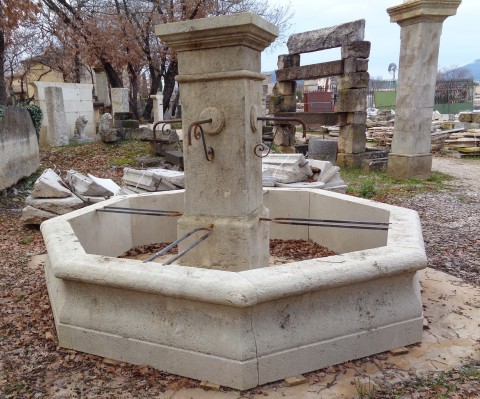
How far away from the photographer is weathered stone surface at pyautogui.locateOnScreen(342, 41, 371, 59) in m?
11.2

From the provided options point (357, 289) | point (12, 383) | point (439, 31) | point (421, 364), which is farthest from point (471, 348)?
point (439, 31)

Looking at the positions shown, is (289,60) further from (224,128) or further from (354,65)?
(224,128)

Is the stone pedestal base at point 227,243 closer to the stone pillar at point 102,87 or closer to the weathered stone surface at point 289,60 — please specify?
the weathered stone surface at point 289,60

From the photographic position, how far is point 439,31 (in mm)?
9531

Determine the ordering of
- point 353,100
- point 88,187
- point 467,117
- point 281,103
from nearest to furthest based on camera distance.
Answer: point 88,187, point 353,100, point 281,103, point 467,117

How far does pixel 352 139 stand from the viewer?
38.4 ft

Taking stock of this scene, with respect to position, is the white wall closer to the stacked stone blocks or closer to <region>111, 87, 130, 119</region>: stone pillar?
<region>111, 87, 130, 119</region>: stone pillar

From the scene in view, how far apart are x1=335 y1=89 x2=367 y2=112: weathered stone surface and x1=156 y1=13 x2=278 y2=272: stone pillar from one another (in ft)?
27.7

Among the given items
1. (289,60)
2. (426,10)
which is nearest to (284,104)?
(289,60)

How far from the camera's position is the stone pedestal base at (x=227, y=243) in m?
3.46

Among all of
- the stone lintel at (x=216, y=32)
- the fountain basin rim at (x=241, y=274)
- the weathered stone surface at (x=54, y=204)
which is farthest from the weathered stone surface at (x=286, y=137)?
the fountain basin rim at (x=241, y=274)

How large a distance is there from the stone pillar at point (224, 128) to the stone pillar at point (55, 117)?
1153cm

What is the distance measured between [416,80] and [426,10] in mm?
1399

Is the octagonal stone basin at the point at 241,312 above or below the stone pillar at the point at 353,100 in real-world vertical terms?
below
